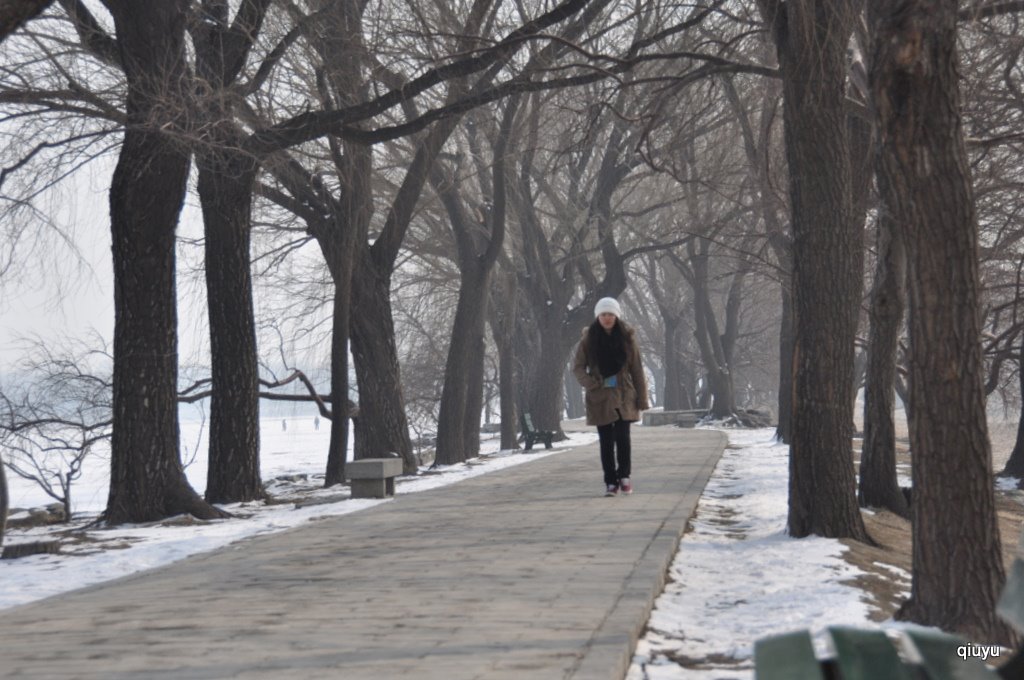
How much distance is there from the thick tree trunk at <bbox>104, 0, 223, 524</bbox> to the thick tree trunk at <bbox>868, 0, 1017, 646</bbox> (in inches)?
334

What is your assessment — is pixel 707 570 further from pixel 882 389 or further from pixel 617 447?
pixel 882 389

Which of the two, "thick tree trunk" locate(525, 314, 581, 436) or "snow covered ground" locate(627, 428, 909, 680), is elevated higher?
"thick tree trunk" locate(525, 314, 581, 436)

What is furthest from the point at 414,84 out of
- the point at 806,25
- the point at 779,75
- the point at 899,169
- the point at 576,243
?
the point at 576,243

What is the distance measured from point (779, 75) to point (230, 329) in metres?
8.06

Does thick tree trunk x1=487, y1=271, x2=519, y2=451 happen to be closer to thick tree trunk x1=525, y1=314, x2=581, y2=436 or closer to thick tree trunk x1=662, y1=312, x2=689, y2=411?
thick tree trunk x1=525, y1=314, x2=581, y2=436

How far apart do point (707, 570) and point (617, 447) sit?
4.26 metres

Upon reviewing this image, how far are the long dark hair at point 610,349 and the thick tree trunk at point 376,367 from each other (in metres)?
9.07

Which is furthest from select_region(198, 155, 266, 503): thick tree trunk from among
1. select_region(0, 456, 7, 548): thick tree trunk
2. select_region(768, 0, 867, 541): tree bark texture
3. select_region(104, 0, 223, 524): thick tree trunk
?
select_region(768, 0, 867, 541): tree bark texture

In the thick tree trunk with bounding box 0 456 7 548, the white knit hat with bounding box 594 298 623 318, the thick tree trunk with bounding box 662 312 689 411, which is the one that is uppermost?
the thick tree trunk with bounding box 662 312 689 411

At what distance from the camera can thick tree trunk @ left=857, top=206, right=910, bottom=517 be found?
1335 centimetres

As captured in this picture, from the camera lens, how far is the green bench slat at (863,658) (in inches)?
47.8

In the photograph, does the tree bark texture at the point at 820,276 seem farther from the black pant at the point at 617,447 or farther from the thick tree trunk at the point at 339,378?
the thick tree trunk at the point at 339,378

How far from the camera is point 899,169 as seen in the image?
23.0ft

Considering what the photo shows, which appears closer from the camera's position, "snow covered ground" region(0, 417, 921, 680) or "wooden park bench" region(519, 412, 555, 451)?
"snow covered ground" region(0, 417, 921, 680)
